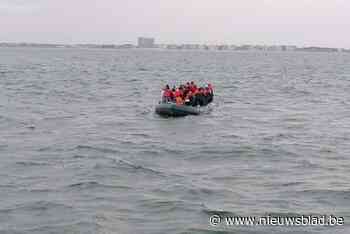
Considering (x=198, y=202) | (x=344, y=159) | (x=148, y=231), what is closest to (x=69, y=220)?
(x=148, y=231)

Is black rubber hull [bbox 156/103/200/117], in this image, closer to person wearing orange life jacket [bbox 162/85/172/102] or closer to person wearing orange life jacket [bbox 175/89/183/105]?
person wearing orange life jacket [bbox 175/89/183/105]

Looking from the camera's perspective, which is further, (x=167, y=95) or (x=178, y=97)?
(x=167, y=95)

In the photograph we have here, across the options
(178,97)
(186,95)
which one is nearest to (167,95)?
(178,97)

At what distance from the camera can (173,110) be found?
33406 mm

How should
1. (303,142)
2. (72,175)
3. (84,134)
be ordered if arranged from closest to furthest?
(72,175)
(303,142)
(84,134)

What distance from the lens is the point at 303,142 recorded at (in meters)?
26.7

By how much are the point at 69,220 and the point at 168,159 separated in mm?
8070

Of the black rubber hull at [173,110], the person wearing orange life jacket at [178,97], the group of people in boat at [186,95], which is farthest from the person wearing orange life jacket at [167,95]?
the black rubber hull at [173,110]

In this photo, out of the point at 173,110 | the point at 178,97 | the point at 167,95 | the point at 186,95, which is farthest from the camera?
the point at 186,95

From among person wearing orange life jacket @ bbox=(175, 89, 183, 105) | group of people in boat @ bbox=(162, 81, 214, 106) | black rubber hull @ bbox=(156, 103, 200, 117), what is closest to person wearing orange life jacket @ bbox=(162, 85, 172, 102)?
group of people in boat @ bbox=(162, 81, 214, 106)

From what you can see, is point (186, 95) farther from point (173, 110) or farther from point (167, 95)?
point (173, 110)

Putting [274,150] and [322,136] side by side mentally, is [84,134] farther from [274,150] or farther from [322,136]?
[322,136]

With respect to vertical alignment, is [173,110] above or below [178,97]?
below

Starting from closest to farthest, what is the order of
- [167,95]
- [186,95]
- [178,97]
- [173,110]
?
[173,110], [178,97], [167,95], [186,95]
